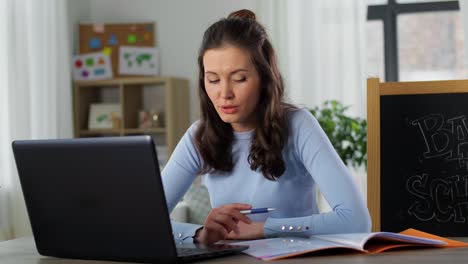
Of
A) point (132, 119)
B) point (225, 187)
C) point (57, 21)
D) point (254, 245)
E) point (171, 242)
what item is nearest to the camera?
point (171, 242)

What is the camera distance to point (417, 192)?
189cm

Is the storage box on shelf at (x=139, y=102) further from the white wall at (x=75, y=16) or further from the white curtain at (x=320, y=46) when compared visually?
the white curtain at (x=320, y=46)

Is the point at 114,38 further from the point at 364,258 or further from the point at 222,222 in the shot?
the point at 364,258

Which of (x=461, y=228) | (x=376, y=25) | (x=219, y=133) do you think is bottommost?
(x=461, y=228)

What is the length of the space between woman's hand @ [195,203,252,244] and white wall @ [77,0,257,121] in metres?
4.05

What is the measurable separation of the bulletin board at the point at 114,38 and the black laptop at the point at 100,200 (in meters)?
4.37

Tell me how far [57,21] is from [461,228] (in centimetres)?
393

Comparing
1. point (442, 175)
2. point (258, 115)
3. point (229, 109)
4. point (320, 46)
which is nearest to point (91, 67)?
point (320, 46)

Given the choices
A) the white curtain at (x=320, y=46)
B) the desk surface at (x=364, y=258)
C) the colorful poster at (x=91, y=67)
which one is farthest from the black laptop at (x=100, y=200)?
the colorful poster at (x=91, y=67)

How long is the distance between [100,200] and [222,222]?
1.17ft

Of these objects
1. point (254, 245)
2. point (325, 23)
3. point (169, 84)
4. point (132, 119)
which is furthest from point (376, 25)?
point (254, 245)

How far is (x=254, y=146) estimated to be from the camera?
1924 millimetres

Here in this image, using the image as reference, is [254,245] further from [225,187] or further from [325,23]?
[325,23]

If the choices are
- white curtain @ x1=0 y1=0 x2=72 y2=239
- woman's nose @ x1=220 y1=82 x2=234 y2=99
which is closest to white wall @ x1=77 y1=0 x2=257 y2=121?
white curtain @ x1=0 y1=0 x2=72 y2=239
